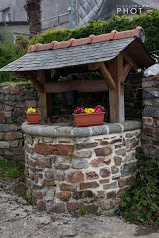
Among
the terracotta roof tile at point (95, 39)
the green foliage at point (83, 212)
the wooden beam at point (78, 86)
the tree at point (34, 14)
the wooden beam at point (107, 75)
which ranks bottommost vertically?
the green foliage at point (83, 212)

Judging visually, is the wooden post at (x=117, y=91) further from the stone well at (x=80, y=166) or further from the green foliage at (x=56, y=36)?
the green foliage at (x=56, y=36)

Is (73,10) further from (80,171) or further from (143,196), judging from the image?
(143,196)

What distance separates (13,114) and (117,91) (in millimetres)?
3110

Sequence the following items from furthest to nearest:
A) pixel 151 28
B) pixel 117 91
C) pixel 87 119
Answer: pixel 151 28, pixel 117 91, pixel 87 119

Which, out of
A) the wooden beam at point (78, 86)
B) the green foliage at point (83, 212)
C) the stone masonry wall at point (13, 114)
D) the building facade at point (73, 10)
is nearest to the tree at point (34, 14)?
the building facade at point (73, 10)

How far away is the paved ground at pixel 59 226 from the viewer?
4.23 m

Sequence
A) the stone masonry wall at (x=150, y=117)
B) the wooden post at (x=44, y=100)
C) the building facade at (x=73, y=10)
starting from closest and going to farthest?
the stone masonry wall at (x=150, y=117)
the wooden post at (x=44, y=100)
the building facade at (x=73, y=10)

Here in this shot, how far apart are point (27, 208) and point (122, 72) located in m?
2.66

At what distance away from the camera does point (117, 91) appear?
16.2ft

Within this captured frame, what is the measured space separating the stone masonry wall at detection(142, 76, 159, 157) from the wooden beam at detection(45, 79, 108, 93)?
70 centimetres

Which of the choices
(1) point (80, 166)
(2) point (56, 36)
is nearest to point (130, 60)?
(1) point (80, 166)

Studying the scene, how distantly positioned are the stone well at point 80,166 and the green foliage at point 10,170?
1699mm

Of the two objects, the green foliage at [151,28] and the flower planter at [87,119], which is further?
the green foliage at [151,28]

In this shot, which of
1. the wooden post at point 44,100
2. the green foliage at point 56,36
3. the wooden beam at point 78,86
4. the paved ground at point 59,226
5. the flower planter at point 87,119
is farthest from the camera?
the green foliage at point 56,36
